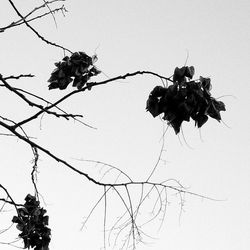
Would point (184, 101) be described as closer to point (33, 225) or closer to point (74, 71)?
point (74, 71)

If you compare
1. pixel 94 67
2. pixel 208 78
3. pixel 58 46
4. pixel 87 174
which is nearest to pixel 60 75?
pixel 94 67

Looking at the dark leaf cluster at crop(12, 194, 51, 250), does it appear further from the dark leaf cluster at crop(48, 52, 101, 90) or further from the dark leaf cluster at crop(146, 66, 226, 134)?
the dark leaf cluster at crop(146, 66, 226, 134)

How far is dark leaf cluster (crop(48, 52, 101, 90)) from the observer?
2.42 meters

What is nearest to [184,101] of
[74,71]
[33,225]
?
[74,71]

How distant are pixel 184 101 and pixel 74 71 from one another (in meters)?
0.96

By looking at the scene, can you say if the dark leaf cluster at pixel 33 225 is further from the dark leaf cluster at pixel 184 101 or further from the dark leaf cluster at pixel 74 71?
the dark leaf cluster at pixel 184 101

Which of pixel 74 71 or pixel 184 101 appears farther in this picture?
pixel 74 71

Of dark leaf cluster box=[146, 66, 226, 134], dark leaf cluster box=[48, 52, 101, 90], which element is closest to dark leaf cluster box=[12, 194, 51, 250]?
dark leaf cluster box=[48, 52, 101, 90]

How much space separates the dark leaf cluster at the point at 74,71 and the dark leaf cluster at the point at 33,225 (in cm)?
92

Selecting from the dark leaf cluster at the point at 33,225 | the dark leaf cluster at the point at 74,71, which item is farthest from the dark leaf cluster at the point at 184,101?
the dark leaf cluster at the point at 33,225

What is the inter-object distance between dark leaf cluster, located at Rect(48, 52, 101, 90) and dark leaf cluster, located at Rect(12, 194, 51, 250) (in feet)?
3.01

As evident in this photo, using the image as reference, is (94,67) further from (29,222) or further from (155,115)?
(29,222)

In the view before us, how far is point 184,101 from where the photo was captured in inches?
69.7

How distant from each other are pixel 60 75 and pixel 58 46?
1.41 feet
